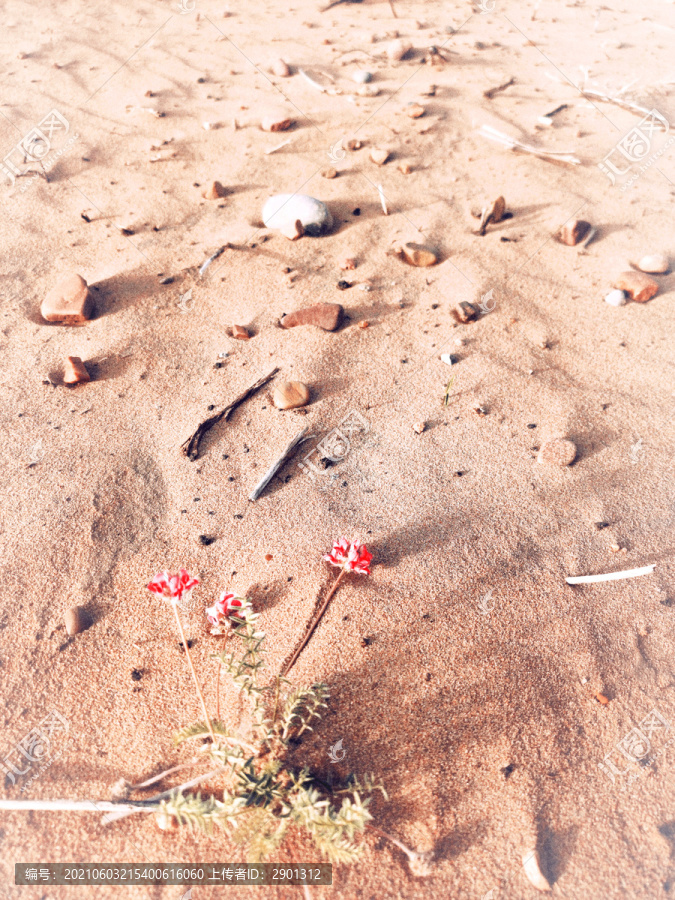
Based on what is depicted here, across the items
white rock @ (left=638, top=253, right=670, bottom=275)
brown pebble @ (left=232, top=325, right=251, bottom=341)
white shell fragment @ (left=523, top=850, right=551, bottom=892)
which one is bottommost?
white shell fragment @ (left=523, top=850, right=551, bottom=892)

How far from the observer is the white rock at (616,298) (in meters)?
3.06

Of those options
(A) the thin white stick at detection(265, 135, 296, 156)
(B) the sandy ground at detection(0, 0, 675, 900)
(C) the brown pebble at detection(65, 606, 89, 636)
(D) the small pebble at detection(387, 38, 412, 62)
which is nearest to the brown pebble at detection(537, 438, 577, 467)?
(B) the sandy ground at detection(0, 0, 675, 900)

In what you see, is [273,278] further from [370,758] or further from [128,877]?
[128,877]

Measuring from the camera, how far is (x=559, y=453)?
8.15 ft

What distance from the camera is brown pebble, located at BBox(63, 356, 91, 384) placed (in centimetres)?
270

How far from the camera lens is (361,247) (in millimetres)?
3293

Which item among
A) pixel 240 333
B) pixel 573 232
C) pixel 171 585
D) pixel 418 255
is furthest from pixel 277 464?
pixel 573 232

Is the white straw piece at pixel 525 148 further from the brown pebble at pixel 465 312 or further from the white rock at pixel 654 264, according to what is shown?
the brown pebble at pixel 465 312

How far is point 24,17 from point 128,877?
6.67 meters

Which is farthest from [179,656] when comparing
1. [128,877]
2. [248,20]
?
[248,20]

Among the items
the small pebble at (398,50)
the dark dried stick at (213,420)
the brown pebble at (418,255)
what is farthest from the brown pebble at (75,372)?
the small pebble at (398,50)

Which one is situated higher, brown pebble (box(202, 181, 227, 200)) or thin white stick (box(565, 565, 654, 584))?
brown pebble (box(202, 181, 227, 200))

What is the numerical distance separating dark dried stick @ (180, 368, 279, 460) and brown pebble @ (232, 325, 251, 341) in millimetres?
280

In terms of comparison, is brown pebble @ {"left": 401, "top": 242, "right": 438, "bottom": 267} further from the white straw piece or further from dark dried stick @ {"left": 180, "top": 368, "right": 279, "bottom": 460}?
the white straw piece
